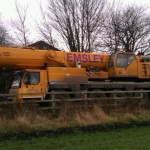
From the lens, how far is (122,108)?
16.8 meters

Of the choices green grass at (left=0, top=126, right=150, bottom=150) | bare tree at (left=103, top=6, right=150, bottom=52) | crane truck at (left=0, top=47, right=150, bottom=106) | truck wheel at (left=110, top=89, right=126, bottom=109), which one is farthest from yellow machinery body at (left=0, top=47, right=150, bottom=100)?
bare tree at (left=103, top=6, right=150, bottom=52)

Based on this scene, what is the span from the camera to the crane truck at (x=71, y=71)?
1883cm

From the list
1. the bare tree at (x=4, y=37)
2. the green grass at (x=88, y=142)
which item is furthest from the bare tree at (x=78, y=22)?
the green grass at (x=88, y=142)

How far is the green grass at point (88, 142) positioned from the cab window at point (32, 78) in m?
6.14

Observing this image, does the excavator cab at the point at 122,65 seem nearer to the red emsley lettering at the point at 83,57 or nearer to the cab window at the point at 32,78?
the red emsley lettering at the point at 83,57

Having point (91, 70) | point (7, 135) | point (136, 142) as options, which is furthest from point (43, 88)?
point (136, 142)

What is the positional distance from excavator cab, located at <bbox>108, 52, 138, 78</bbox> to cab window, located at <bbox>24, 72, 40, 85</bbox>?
461cm

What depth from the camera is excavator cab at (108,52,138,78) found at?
21.3 meters

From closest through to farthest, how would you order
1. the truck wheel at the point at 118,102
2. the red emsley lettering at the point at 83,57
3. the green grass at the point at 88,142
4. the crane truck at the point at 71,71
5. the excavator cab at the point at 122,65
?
the green grass at the point at 88,142 < the truck wheel at the point at 118,102 < the crane truck at the point at 71,71 < the red emsley lettering at the point at 83,57 < the excavator cab at the point at 122,65

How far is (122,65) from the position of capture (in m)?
21.5

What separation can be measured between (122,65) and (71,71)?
338cm

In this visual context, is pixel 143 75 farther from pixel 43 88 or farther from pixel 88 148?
pixel 88 148

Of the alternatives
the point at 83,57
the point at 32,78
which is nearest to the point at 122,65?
the point at 83,57

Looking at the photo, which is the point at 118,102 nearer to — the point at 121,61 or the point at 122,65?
the point at 122,65
